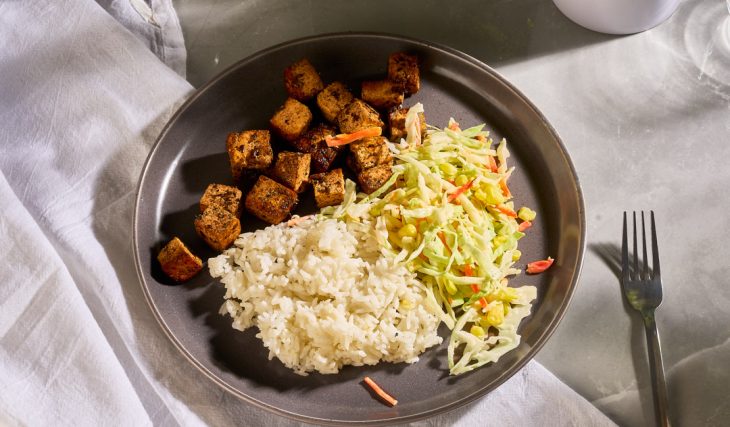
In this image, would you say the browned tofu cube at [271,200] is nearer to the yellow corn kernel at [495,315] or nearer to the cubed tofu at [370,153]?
the cubed tofu at [370,153]

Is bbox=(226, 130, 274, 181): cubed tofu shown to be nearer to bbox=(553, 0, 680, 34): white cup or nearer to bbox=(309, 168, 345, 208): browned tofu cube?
bbox=(309, 168, 345, 208): browned tofu cube

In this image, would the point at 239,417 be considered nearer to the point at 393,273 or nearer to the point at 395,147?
the point at 393,273

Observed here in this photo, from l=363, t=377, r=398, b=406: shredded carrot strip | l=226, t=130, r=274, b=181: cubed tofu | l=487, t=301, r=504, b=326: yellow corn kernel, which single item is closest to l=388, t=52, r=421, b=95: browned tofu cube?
l=226, t=130, r=274, b=181: cubed tofu

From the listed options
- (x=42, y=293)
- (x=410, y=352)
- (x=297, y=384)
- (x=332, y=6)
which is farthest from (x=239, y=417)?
(x=332, y=6)

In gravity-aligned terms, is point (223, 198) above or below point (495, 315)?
above

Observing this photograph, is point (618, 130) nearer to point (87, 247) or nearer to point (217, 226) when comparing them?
point (217, 226)

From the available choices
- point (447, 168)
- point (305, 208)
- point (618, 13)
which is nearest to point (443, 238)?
point (447, 168)

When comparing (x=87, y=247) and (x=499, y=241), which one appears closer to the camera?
(x=499, y=241)
